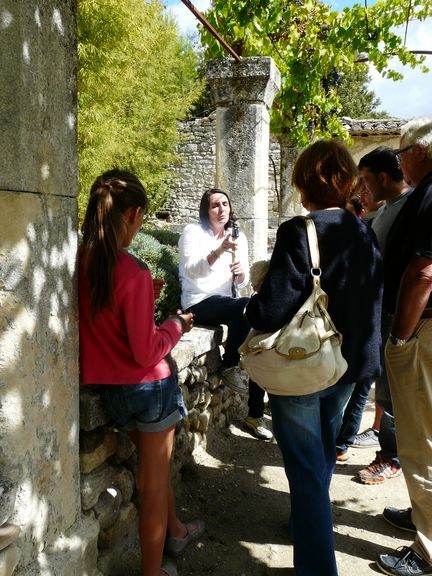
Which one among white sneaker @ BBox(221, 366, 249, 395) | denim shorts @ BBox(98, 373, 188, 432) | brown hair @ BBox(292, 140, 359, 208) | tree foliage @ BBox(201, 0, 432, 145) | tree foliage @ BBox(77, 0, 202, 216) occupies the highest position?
tree foliage @ BBox(77, 0, 202, 216)

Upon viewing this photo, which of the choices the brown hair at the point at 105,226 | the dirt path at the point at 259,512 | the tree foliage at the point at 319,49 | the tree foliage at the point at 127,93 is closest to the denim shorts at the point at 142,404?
the brown hair at the point at 105,226

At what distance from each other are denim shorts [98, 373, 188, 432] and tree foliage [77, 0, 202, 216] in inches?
350

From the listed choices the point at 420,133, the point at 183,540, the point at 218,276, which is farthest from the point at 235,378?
the point at 420,133

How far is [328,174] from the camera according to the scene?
2.00m

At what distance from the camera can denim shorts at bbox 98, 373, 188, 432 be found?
1.87 meters

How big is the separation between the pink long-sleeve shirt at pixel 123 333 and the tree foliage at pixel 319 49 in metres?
3.71

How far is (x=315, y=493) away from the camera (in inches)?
78.6

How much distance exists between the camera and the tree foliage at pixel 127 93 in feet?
32.6

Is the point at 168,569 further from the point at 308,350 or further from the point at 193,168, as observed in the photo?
the point at 193,168

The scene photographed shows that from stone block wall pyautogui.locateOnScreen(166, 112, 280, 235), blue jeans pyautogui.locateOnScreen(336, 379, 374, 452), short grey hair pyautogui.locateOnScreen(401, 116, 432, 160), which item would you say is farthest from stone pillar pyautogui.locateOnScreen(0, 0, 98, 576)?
stone block wall pyautogui.locateOnScreen(166, 112, 280, 235)

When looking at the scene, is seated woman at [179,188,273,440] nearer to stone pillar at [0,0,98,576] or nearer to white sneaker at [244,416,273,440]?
white sneaker at [244,416,273,440]

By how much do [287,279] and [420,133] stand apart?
3.54 feet

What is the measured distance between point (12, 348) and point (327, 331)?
112 centimetres

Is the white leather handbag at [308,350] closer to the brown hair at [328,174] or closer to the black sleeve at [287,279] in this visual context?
the black sleeve at [287,279]
